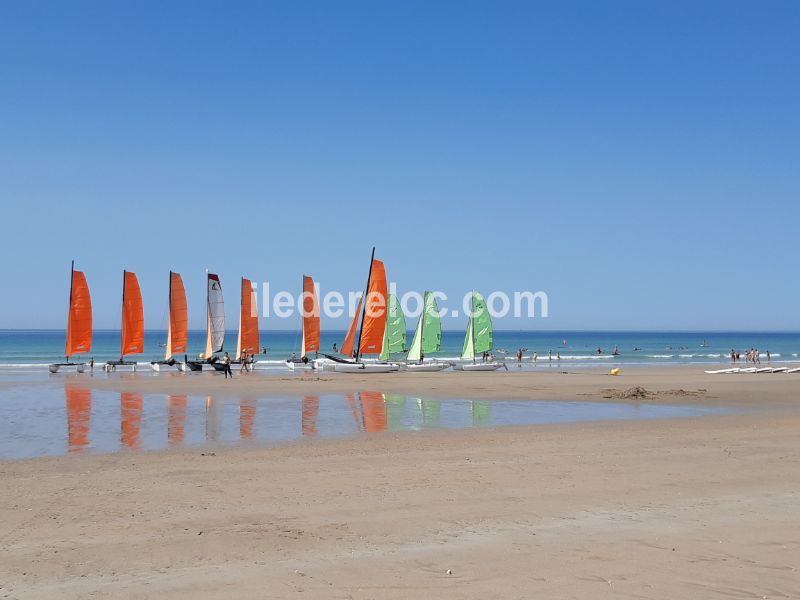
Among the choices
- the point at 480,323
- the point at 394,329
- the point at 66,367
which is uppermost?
the point at 480,323

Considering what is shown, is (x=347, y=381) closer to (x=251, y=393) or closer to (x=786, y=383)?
(x=251, y=393)

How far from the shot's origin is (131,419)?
20891 millimetres

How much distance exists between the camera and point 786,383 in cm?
3725

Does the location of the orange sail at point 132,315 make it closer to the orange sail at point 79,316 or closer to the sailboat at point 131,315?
the sailboat at point 131,315

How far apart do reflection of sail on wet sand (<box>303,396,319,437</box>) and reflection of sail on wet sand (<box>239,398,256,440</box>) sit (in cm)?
140

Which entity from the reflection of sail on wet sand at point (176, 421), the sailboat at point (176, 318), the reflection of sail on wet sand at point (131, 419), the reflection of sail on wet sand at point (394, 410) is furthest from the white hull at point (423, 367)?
the reflection of sail on wet sand at point (176, 421)

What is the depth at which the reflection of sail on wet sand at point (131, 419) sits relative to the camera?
53.3ft

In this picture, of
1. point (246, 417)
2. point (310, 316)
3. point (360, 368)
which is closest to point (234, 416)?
point (246, 417)

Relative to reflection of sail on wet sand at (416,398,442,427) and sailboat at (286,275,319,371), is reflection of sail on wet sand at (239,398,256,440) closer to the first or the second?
reflection of sail on wet sand at (416,398,442,427)

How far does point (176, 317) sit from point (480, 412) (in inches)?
1422

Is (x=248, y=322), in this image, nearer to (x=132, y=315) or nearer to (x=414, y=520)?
(x=132, y=315)

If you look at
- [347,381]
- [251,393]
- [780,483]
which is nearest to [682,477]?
[780,483]

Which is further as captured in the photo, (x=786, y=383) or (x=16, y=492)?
(x=786, y=383)

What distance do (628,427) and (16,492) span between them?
13.9 meters
